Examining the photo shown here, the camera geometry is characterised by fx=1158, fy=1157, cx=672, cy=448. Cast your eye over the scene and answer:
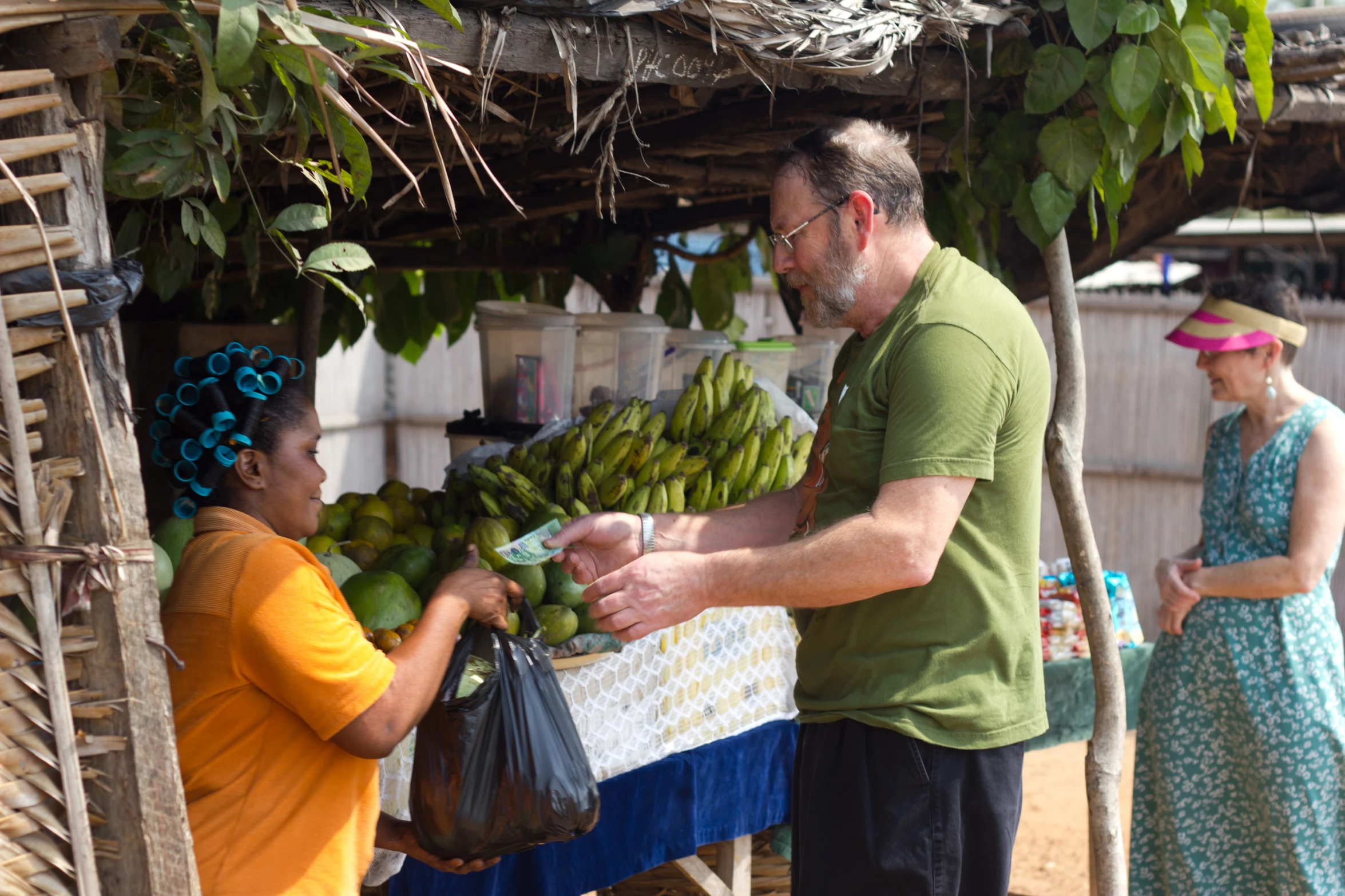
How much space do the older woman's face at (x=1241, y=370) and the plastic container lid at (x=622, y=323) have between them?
1.80 meters

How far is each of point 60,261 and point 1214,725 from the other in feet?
10.8

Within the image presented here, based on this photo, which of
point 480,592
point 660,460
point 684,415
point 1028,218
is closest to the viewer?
point 480,592

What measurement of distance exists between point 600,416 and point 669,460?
0.31 m

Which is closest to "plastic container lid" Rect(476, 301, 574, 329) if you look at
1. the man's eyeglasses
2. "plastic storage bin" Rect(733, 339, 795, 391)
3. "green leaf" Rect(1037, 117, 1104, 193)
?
"plastic storage bin" Rect(733, 339, 795, 391)

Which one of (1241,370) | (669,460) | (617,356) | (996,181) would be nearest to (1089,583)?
(1241,370)

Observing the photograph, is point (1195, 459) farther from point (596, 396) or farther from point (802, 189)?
point (802, 189)

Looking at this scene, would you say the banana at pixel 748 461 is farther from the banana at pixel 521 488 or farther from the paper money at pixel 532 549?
the paper money at pixel 532 549

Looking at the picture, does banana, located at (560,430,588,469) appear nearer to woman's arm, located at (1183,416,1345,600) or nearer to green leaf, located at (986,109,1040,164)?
green leaf, located at (986,109,1040,164)

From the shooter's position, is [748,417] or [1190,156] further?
[748,417]

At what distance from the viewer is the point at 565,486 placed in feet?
10.8

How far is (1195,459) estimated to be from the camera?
7961 mm

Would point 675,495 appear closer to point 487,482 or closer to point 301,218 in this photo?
point 487,482

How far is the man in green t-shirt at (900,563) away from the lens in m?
1.88

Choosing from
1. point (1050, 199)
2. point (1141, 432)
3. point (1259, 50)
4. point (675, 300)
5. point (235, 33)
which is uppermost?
point (1259, 50)
